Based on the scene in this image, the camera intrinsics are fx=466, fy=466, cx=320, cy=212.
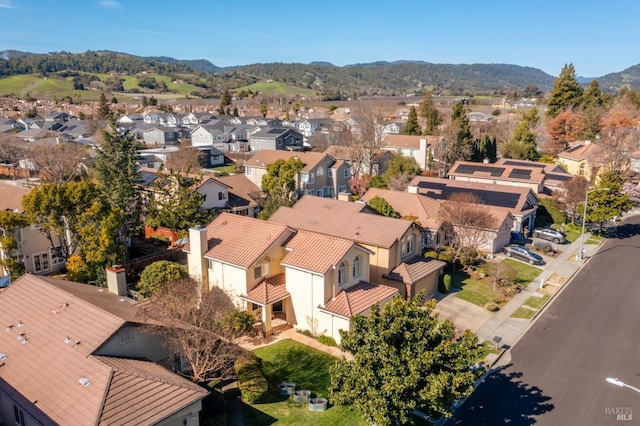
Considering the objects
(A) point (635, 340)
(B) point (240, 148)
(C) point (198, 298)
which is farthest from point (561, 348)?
(B) point (240, 148)

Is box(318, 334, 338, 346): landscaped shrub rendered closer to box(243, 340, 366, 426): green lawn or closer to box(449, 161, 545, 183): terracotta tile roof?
box(243, 340, 366, 426): green lawn

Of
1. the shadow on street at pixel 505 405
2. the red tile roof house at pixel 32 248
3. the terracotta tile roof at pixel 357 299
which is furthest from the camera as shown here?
the red tile roof house at pixel 32 248

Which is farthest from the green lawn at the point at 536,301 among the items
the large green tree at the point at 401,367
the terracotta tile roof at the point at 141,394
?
the terracotta tile roof at the point at 141,394

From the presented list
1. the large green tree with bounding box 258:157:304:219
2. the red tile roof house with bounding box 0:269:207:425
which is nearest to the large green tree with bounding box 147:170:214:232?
the large green tree with bounding box 258:157:304:219

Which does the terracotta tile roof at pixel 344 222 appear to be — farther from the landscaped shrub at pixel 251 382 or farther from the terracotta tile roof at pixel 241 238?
the landscaped shrub at pixel 251 382

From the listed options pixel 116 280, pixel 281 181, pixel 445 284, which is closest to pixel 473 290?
pixel 445 284
